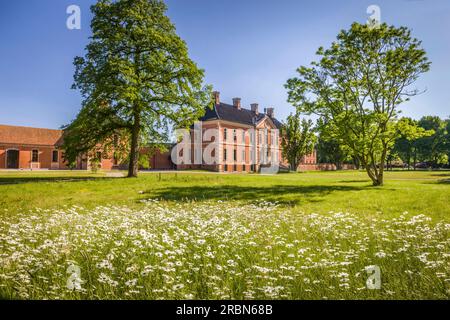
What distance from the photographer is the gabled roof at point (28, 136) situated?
50.1 m

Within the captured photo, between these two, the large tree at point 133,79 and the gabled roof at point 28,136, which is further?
the gabled roof at point 28,136

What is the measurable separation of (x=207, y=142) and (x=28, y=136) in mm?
31309

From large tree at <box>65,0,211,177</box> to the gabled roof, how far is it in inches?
1198

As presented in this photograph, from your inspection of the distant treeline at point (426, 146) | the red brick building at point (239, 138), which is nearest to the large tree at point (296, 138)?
the red brick building at point (239, 138)

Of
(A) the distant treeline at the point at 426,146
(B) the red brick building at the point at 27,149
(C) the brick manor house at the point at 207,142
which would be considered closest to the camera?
(B) the red brick building at the point at 27,149

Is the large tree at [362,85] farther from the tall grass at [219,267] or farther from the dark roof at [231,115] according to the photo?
the dark roof at [231,115]

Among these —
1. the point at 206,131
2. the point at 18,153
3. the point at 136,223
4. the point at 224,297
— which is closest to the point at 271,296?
the point at 224,297

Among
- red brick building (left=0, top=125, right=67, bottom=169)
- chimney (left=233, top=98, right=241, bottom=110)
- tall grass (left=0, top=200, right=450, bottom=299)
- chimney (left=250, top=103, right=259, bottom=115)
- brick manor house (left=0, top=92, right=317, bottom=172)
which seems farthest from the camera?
chimney (left=250, top=103, right=259, bottom=115)

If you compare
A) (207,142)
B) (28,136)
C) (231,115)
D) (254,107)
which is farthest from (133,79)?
(254,107)

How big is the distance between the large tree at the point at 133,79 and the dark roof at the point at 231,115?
2813 centimetres

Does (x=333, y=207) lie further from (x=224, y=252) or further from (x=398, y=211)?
(x=224, y=252)

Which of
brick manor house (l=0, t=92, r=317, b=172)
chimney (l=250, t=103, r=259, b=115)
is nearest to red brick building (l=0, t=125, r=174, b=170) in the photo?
brick manor house (l=0, t=92, r=317, b=172)

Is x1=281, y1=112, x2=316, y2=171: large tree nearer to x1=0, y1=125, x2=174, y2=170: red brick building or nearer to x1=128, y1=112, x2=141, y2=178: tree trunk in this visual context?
x1=0, y1=125, x2=174, y2=170: red brick building

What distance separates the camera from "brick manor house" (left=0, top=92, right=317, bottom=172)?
50.4 meters
